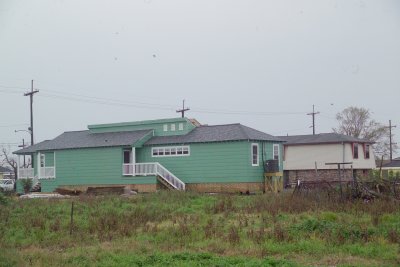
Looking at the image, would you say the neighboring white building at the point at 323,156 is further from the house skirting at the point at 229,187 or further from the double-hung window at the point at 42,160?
the double-hung window at the point at 42,160

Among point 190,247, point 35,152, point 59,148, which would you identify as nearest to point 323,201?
point 190,247

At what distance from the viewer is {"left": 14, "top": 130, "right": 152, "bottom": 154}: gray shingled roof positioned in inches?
1360

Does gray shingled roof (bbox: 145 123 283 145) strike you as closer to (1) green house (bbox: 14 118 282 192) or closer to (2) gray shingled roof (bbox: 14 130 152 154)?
(1) green house (bbox: 14 118 282 192)

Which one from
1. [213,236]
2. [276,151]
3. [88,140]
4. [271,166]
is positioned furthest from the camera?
[88,140]

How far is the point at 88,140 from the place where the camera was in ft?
120

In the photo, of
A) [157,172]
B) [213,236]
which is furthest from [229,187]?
[213,236]

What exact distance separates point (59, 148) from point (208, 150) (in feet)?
38.6

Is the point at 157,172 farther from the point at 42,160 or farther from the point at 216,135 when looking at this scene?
the point at 42,160

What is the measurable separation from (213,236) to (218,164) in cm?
1933

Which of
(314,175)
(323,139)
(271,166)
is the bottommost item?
(314,175)

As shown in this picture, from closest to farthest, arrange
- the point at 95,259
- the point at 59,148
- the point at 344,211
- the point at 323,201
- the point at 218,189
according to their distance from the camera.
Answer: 1. the point at 95,259
2. the point at 344,211
3. the point at 323,201
4. the point at 218,189
5. the point at 59,148

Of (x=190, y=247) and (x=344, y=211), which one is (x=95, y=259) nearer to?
(x=190, y=247)

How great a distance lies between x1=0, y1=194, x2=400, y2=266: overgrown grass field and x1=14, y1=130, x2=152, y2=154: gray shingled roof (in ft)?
51.7

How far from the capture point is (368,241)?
1086 centimetres
